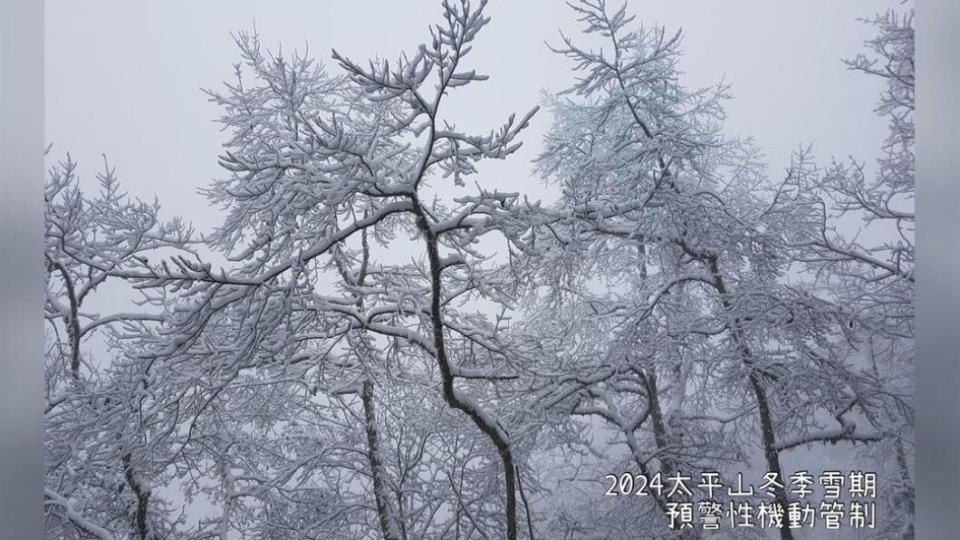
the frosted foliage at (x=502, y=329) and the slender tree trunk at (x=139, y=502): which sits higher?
the frosted foliage at (x=502, y=329)

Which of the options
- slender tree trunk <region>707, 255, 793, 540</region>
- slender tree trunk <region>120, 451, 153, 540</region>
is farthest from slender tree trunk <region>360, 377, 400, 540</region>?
slender tree trunk <region>707, 255, 793, 540</region>

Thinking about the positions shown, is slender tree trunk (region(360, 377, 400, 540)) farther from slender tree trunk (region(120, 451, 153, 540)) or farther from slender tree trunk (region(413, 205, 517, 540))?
slender tree trunk (region(120, 451, 153, 540))

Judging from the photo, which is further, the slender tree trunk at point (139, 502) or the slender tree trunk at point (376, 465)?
the slender tree trunk at point (376, 465)

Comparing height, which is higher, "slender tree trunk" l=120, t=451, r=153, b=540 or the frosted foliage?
the frosted foliage

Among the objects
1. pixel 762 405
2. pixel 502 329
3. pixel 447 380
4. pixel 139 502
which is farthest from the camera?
pixel 762 405

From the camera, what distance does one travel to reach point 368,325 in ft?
7.00

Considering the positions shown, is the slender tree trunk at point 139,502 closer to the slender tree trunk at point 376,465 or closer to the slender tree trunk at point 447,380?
the slender tree trunk at point 376,465

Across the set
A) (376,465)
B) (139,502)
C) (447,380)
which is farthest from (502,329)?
(139,502)

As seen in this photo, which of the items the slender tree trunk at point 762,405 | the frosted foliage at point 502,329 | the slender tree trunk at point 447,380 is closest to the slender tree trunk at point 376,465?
the frosted foliage at point 502,329

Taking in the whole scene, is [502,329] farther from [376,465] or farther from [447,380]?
[376,465]

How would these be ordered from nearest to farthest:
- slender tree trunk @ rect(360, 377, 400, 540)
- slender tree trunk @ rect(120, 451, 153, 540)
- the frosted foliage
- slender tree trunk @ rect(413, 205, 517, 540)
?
slender tree trunk @ rect(413, 205, 517, 540)
the frosted foliage
slender tree trunk @ rect(120, 451, 153, 540)
slender tree trunk @ rect(360, 377, 400, 540)

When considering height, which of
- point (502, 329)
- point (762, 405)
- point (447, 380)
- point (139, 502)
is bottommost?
point (139, 502)

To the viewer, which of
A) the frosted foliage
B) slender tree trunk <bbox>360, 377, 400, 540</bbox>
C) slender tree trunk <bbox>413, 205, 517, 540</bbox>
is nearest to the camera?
slender tree trunk <bbox>413, 205, 517, 540</bbox>
